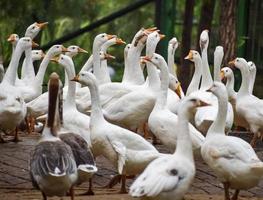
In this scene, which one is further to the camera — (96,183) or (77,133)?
(96,183)

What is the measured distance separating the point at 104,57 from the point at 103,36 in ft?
1.06

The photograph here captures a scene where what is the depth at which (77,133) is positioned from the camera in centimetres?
1123

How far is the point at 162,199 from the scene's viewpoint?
9.02 meters

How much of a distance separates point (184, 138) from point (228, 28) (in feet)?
20.5

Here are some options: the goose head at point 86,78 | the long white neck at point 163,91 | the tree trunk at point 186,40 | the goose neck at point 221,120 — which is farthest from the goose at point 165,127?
the tree trunk at point 186,40

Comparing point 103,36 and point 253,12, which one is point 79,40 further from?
point 103,36

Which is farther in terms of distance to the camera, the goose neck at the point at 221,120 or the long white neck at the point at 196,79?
the long white neck at the point at 196,79

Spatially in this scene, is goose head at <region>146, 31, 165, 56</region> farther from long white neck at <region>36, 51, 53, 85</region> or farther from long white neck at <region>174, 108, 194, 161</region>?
long white neck at <region>174, 108, 194, 161</region>

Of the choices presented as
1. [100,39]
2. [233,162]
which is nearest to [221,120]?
[233,162]

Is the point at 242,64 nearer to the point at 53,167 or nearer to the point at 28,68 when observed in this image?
the point at 28,68

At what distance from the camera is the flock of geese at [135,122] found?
9344 millimetres

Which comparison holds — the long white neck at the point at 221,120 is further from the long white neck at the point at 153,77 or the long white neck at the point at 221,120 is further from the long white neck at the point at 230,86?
the long white neck at the point at 230,86

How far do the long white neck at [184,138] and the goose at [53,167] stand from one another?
1037 mm

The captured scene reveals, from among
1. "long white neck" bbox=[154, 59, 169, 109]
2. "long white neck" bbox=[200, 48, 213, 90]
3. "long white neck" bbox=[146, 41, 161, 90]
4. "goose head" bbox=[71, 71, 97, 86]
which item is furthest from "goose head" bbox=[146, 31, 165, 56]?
"goose head" bbox=[71, 71, 97, 86]
